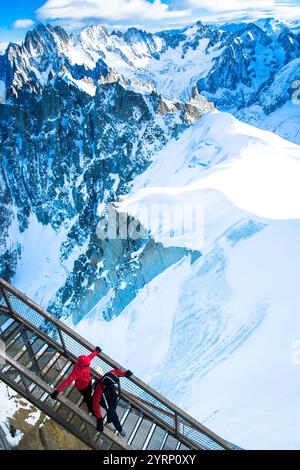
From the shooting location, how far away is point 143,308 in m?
29.4

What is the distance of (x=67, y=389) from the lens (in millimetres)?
7008

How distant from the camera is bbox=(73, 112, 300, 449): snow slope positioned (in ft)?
43.7

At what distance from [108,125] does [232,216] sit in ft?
312

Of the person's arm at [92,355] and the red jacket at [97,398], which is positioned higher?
the person's arm at [92,355]

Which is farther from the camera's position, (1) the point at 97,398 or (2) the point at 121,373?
(2) the point at 121,373

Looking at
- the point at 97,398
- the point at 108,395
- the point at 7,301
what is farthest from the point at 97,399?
the point at 7,301

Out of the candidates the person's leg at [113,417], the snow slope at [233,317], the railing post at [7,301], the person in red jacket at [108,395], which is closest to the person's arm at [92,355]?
the person in red jacket at [108,395]

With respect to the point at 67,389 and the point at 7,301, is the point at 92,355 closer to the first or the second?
the point at 67,389

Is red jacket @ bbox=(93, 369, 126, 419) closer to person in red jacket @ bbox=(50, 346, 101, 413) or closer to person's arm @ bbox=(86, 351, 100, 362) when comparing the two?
person in red jacket @ bbox=(50, 346, 101, 413)

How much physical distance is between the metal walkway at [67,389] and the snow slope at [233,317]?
18.6 feet

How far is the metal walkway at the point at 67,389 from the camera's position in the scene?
248 inches

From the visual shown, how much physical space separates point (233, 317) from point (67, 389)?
1343 centimetres

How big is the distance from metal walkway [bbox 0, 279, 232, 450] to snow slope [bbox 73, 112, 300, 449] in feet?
18.6

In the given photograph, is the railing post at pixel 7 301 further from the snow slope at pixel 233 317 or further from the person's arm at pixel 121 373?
the snow slope at pixel 233 317
